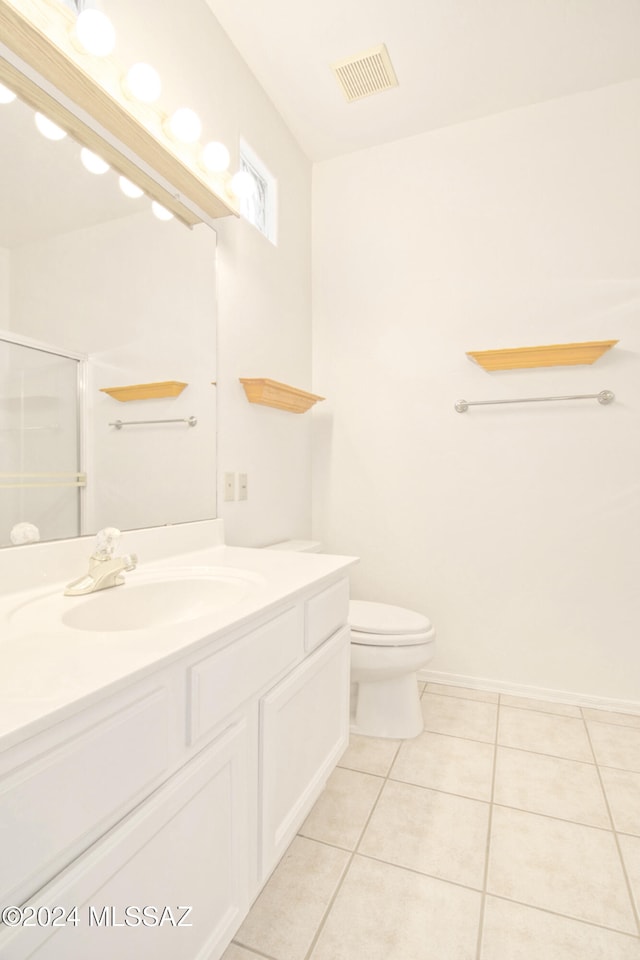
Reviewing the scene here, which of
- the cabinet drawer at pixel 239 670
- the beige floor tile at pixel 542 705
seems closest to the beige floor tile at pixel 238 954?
the cabinet drawer at pixel 239 670

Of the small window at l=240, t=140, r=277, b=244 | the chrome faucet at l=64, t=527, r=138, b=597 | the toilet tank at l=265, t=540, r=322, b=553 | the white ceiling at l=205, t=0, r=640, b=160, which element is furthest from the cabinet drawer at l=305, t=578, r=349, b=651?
the white ceiling at l=205, t=0, r=640, b=160

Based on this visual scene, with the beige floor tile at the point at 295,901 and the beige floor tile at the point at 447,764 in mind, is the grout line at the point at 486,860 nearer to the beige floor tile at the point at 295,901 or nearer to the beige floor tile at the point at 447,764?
the beige floor tile at the point at 447,764

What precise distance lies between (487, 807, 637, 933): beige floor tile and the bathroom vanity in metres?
0.52

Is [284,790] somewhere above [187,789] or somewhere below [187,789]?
below

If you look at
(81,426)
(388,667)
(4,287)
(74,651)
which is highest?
(4,287)

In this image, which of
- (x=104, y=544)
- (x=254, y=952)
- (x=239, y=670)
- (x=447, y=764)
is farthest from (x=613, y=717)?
(x=104, y=544)

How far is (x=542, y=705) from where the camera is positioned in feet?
6.82

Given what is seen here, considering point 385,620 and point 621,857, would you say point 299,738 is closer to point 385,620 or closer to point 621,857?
point 385,620

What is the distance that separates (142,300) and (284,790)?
1.32 m

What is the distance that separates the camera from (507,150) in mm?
2160

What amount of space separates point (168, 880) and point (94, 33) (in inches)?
66.0

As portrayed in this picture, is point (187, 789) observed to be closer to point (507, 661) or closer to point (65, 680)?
point (65, 680)

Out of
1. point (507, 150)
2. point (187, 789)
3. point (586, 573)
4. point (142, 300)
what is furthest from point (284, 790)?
point (507, 150)

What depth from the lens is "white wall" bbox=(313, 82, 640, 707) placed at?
202 centimetres
